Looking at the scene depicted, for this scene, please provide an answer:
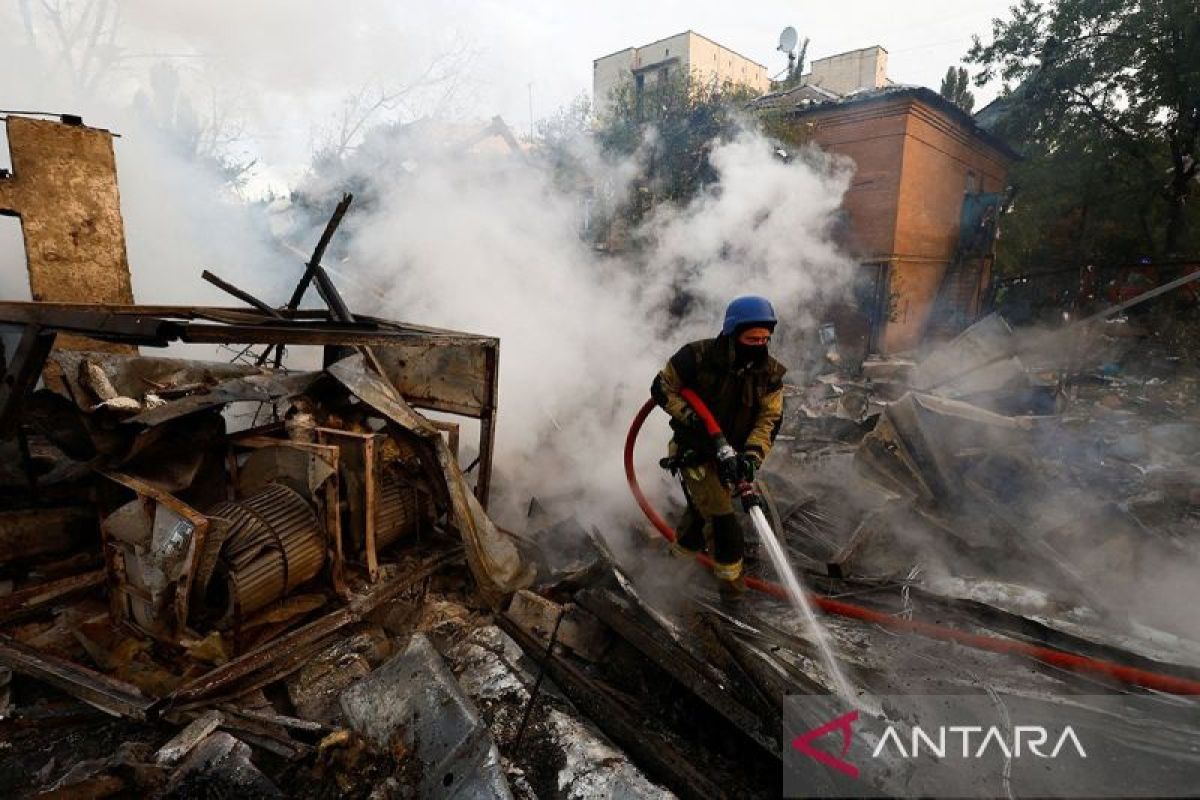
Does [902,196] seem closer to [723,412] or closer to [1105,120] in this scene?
[1105,120]

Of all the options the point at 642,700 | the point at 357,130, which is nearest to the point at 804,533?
the point at 642,700

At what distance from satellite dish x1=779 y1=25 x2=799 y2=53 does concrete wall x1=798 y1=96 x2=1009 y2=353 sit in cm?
957

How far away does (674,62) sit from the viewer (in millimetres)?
28156

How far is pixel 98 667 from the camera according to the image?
11.1 ft

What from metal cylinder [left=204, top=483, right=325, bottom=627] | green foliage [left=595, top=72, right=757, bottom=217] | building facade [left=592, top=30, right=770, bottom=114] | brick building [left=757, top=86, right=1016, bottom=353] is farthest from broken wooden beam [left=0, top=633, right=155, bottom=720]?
building facade [left=592, top=30, right=770, bottom=114]

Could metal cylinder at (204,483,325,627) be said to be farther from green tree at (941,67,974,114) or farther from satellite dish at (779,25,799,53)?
green tree at (941,67,974,114)

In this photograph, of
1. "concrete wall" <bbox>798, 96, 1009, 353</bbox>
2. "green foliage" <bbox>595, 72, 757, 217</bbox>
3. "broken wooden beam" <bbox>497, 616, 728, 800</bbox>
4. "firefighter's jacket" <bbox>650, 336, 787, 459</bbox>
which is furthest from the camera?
"green foliage" <bbox>595, 72, 757, 217</bbox>

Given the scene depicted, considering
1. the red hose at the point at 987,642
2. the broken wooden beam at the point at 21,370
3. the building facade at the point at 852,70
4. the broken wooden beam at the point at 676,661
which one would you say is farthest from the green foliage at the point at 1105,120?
the broken wooden beam at the point at 21,370

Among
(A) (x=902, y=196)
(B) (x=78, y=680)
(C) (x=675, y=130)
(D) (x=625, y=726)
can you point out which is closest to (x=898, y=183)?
(A) (x=902, y=196)

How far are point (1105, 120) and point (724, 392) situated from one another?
20.5m

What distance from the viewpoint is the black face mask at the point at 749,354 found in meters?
3.74

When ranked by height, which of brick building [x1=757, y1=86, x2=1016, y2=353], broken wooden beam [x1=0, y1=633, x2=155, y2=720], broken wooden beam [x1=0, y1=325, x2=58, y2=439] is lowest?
broken wooden beam [x1=0, y1=633, x2=155, y2=720]

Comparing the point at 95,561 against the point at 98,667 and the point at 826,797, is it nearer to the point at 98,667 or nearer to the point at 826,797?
the point at 98,667

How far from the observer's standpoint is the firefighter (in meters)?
3.82
